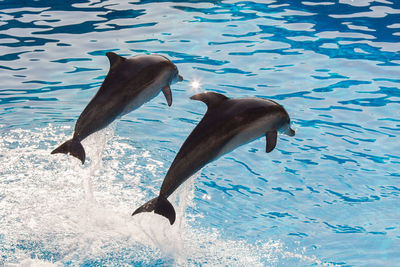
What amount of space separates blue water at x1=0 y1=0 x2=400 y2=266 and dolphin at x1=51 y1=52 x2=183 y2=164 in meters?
1.89

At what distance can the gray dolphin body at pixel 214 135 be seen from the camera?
3871 mm

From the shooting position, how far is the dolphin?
3.94 m

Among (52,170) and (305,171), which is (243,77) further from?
(52,170)

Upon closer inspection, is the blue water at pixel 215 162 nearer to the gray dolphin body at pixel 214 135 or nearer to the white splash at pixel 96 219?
the white splash at pixel 96 219

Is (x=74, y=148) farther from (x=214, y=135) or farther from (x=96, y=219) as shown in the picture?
(x=96, y=219)

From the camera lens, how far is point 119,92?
13.0ft

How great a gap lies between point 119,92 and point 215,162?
4.27 meters

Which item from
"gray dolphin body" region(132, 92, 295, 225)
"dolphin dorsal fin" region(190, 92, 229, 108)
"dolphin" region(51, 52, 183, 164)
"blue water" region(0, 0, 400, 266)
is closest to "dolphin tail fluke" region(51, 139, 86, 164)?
"dolphin" region(51, 52, 183, 164)

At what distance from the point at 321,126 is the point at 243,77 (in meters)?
2.16

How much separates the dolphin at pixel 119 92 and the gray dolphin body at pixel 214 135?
39 centimetres

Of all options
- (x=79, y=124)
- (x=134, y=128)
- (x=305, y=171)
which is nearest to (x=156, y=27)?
(x=134, y=128)

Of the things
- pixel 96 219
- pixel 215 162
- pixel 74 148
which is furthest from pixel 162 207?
pixel 215 162

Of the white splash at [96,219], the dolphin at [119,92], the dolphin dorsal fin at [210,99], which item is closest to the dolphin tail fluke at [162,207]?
the dolphin at [119,92]

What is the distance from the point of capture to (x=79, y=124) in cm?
402
